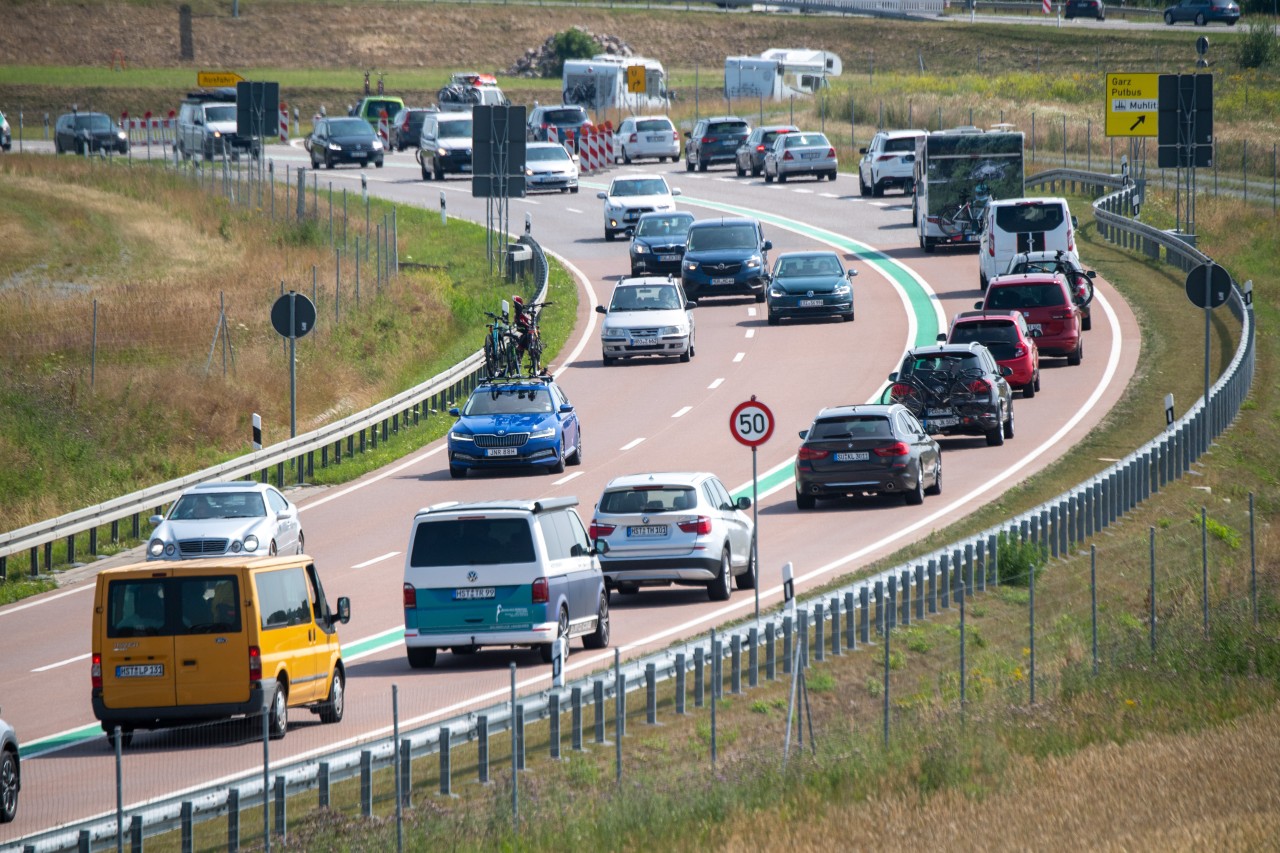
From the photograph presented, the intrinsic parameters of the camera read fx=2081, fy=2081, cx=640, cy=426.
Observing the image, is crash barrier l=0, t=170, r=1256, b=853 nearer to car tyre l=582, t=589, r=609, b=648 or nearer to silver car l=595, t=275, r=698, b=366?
car tyre l=582, t=589, r=609, b=648

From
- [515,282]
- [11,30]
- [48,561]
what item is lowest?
[48,561]

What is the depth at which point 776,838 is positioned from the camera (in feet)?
45.6

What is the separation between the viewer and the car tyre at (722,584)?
939 inches

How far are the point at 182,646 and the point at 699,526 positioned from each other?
760 cm

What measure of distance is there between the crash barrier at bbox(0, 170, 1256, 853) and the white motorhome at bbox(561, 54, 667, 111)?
5319cm

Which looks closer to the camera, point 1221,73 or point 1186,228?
point 1186,228

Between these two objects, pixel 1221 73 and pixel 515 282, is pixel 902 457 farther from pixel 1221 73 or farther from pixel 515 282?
pixel 1221 73

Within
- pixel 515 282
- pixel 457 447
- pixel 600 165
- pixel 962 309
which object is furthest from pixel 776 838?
pixel 600 165

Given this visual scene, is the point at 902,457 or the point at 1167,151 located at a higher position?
the point at 1167,151

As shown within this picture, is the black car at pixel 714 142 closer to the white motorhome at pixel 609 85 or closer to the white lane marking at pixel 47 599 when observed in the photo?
the white motorhome at pixel 609 85

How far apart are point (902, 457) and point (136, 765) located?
14.7 m

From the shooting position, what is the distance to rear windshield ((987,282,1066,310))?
39.8m

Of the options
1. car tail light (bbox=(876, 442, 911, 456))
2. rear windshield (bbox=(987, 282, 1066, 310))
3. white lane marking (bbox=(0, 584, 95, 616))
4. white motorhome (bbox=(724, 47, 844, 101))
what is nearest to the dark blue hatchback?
car tail light (bbox=(876, 442, 911, 456))

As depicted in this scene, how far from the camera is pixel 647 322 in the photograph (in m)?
42.8
